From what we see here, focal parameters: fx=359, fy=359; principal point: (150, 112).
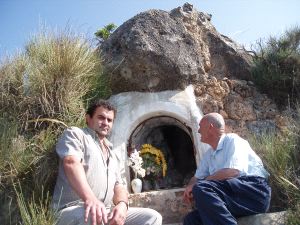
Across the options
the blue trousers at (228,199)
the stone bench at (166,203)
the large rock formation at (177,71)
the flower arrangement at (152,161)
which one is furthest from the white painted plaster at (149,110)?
the blue trousers at (228,199)

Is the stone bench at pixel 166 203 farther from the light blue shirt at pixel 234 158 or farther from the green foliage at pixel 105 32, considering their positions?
the green foliage at pixel 105 32

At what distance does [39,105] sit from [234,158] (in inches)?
108

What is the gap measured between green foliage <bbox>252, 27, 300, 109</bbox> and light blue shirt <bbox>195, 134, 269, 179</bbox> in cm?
275

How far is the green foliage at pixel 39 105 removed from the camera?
4156 millimetres

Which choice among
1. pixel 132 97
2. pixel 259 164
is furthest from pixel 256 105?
pixel 259 164

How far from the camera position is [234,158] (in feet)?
11.6

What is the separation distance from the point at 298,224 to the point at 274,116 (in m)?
2.86

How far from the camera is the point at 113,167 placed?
375cm

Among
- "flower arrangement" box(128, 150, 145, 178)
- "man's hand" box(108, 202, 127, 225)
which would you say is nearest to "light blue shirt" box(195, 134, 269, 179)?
"man's hand" box(108, 202, 127, 225)

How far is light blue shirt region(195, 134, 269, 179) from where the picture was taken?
354 centimetres

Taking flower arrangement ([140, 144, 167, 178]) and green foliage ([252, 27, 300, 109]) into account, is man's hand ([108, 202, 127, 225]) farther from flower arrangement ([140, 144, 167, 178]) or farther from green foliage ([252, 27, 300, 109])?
Result: green foliage ([252, 27, 300, 109])

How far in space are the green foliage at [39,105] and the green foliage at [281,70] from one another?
9.30ft

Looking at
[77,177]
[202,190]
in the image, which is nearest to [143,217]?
[202,190]

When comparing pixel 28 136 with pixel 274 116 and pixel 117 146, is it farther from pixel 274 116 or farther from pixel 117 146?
pixel 274 116
